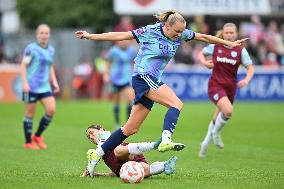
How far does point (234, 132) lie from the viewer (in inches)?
784

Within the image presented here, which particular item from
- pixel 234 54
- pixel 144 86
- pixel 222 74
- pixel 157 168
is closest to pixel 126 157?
pixel 157 168

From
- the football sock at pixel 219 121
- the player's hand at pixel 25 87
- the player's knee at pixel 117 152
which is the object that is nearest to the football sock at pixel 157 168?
the player's knee at pixel 117 152

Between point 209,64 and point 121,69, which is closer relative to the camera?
point 209,64

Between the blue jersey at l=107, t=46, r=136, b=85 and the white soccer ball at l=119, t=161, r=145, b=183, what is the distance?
11.2 meters

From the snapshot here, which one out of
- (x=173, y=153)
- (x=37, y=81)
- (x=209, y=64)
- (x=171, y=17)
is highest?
(x=171, y=17)

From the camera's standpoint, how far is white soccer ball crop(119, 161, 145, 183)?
10567mm

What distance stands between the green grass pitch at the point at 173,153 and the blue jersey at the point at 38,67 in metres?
1.22

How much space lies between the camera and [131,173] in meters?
10.6

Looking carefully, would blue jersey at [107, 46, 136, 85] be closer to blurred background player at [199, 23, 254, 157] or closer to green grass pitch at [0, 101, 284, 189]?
green grass pitch at [0, 101, 284, 189]

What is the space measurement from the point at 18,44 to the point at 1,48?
6.86 feet

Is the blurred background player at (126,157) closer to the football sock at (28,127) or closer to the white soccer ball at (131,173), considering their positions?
the white soccer ball at (131,173)

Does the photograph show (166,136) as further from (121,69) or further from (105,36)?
(121,69)

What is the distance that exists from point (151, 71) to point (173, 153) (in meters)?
4.17

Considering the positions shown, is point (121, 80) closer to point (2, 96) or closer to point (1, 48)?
point (2, 96)
